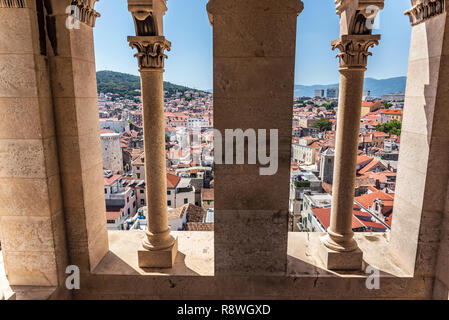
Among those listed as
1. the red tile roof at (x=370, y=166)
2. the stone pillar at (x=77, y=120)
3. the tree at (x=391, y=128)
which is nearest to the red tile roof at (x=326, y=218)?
the stone pillar at (x=77, y=120)

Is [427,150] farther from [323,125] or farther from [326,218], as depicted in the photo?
[323,125]

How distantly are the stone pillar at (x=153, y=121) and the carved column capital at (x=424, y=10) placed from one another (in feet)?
15.8

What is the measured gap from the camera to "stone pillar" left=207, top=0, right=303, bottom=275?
4.57m

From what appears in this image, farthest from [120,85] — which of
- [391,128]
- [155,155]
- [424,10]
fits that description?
[424,10]

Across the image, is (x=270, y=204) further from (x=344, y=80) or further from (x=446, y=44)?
(x=446, y=44)

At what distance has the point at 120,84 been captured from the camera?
15475cm

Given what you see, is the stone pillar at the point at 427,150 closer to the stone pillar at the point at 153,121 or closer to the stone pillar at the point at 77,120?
the stone pillar at the point at 153,121

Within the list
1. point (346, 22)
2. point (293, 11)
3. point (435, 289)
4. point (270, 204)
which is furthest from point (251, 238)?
point (346, 22)

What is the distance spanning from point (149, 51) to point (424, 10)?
5.17 m

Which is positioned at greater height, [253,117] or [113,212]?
[253,117]

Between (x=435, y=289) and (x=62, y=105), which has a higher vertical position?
(x=62, y=105)

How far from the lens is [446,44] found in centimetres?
465
